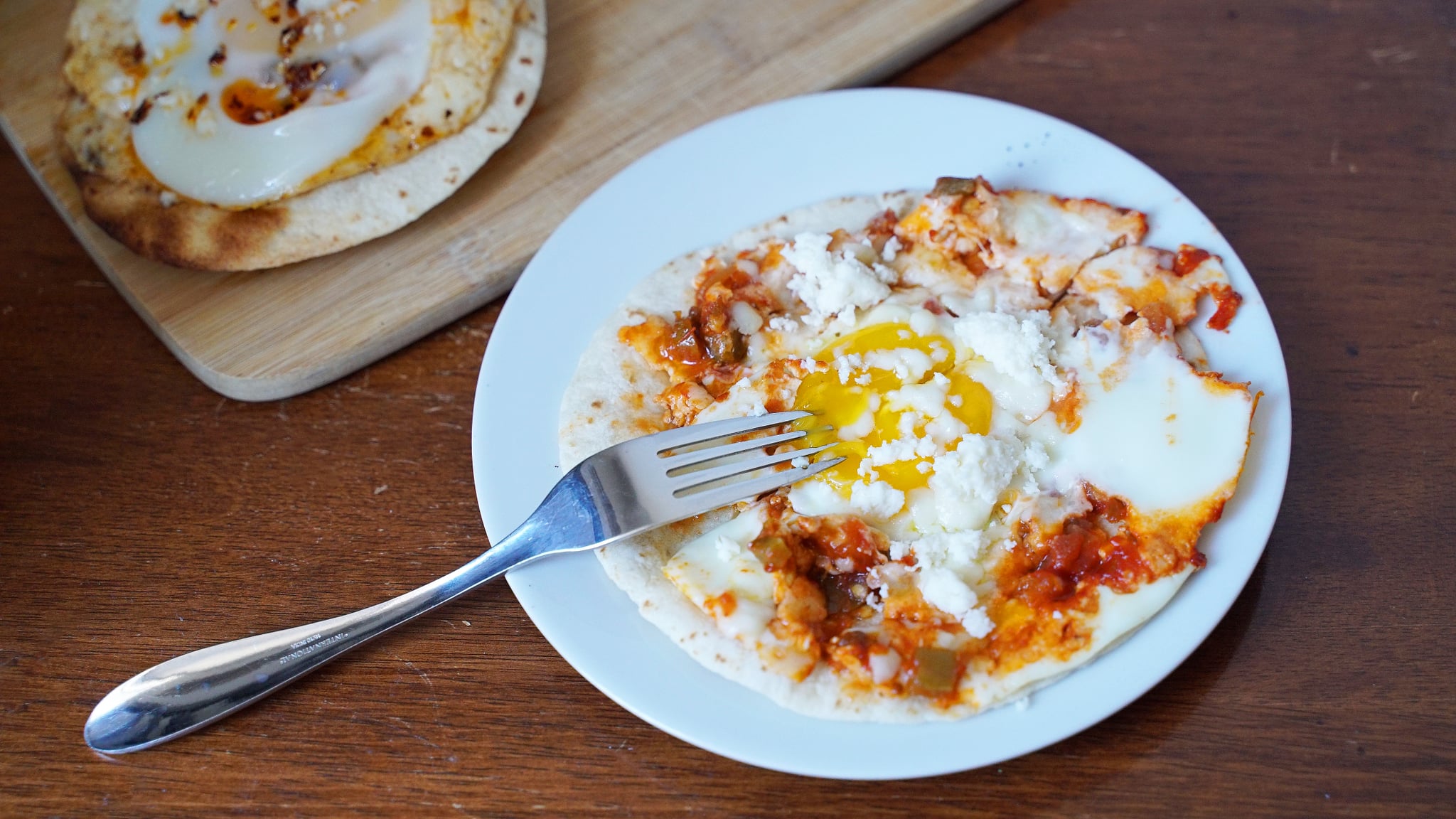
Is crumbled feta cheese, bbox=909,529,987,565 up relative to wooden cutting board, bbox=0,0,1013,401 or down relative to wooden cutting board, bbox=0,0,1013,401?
down

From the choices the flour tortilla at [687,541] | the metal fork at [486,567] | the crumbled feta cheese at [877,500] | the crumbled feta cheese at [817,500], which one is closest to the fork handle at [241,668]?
the metal fork at [486,567]

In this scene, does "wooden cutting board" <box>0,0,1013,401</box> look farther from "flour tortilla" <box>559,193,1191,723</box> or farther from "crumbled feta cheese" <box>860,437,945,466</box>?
"crumbled feta cheese" <box>860,437,945,466</box>

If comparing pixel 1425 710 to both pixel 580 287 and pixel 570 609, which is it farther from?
pixel 580 287

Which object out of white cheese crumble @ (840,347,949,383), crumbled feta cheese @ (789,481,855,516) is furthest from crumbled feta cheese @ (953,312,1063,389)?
crumbled feta cheese @ (789,481,855,516)

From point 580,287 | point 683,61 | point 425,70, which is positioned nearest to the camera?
point 580,287

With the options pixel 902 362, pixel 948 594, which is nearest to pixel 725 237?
pixel 902 362

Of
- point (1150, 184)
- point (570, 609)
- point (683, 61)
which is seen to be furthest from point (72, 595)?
point (1150, 184)

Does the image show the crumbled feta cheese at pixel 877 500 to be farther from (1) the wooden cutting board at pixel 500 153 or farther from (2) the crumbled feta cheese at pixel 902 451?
(1) the wooden cutting board at pixel 500 153
